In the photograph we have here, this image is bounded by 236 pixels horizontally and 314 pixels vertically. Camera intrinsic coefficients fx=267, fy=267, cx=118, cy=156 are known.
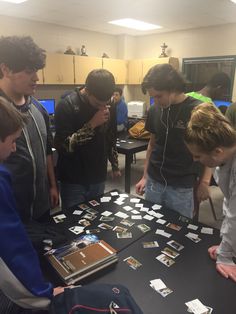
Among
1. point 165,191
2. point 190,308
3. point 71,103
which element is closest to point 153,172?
point 165,191

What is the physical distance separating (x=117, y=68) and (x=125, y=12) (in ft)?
6.27

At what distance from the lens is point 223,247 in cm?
111

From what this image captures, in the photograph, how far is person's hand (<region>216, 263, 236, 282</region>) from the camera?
106 centimetres

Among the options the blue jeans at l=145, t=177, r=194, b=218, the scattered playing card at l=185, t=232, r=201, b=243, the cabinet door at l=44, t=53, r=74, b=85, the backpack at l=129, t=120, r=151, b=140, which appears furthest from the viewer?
the cabinet door at l=44, t=53, r=74, b=85

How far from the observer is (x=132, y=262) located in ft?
3.79

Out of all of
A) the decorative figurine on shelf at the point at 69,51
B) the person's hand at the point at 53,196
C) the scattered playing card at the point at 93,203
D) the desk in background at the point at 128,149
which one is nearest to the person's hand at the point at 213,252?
the scattered playing card at the point at 93,203

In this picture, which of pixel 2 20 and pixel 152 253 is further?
pixel 2 20

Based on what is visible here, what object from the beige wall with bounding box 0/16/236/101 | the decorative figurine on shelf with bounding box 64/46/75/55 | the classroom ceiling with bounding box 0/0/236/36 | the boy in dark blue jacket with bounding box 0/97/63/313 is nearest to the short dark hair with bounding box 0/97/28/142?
the boy in dark blue jacket with bounding box 0/97/63/313

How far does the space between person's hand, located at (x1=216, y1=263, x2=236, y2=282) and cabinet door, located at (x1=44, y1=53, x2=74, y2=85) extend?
469cm

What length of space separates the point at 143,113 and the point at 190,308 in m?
5.54

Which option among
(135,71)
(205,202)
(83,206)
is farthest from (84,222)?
(135,71)

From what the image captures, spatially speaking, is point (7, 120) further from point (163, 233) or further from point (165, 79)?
point (165, 79)

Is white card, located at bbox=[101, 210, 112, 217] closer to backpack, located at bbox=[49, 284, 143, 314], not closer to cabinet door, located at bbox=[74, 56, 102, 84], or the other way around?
backpack, located at bbox=[49, 284, 143, 314]

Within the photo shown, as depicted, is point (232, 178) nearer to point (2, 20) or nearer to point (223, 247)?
point (223, 247)
